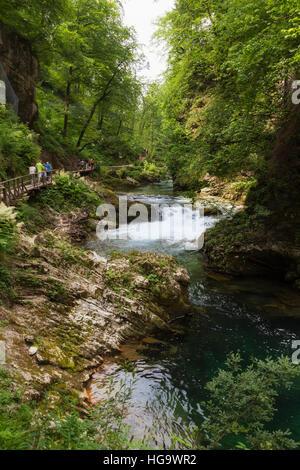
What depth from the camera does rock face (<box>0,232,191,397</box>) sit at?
175 inches

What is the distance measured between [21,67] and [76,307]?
1978 cm

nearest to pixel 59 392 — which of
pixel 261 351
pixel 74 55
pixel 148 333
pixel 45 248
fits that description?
pixel 148 333

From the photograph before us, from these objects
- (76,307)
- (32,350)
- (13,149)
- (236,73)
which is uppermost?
(236,73)

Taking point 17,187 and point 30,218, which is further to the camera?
point 17,187

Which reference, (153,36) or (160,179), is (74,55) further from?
(160,179)

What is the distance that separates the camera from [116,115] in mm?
24938

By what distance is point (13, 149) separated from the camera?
12.2 metres

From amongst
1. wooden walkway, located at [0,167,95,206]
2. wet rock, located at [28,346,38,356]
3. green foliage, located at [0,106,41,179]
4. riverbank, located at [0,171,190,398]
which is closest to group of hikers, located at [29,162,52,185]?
wooden walkway, located at [0,167,95,206]

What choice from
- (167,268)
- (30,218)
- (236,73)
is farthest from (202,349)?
(236,73)

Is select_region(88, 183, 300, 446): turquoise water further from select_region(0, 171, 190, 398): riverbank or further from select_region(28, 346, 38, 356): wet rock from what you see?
select_region(28, 346, 38, 356): wet rock

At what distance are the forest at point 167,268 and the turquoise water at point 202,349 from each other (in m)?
0.04

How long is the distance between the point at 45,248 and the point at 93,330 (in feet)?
9.38

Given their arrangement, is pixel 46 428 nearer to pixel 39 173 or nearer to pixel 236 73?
pixel 39 173

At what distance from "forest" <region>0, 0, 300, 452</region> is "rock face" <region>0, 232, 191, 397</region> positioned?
0.04 m
